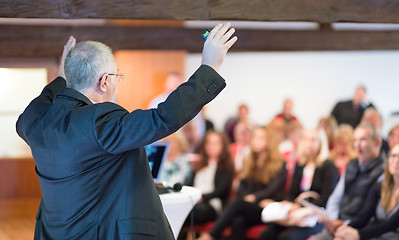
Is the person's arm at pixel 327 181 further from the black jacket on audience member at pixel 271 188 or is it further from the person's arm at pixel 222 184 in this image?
the person's arm at pixel 222 184

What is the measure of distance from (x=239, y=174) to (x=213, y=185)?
349 millimetres

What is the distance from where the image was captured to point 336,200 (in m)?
4.16

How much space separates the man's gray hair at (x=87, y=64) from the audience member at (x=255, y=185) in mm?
2930

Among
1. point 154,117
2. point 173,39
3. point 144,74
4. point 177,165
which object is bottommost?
point 177,165

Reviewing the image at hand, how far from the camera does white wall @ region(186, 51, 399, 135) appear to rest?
33.4 ft

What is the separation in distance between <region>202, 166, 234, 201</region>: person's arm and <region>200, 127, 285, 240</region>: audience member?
0.32ft

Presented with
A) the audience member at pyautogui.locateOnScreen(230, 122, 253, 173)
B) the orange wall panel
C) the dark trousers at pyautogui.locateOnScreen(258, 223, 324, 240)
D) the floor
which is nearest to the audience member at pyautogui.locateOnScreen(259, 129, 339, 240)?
the dark trousers at pyautogui.locateOnScreen(258, 223, 324, 240)

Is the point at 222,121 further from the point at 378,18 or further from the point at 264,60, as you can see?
the point at 378,18

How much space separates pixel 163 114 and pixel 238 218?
307 cm

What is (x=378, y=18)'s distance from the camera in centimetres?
338

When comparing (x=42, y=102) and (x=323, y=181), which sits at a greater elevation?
(x=42, y=102)

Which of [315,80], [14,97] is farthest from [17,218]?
[315,80]

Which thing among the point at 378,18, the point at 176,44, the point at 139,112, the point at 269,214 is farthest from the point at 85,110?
the point at 176,44

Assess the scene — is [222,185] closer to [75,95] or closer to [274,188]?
[274,188]
